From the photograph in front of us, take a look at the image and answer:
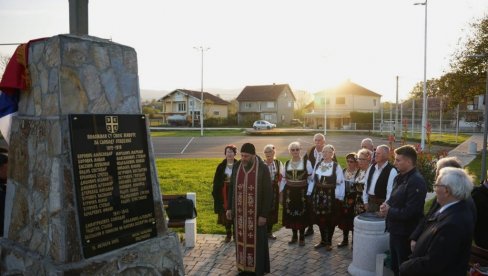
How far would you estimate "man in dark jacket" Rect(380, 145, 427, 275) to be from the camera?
4.57m

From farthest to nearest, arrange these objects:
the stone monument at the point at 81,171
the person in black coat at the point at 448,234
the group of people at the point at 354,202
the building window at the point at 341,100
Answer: the building window at the point at 341,100 < the stone monument at the point at 81,171 < the group of people at the point at 354,202 < the person in black coat at the point at 448,234

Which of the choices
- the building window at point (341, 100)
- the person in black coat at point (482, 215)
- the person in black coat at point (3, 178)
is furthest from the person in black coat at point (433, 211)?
the building window at point (341, 100)

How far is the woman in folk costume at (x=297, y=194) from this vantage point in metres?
7.35

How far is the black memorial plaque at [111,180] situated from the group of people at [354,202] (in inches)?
69.9

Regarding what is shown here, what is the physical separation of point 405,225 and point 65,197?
3777mm

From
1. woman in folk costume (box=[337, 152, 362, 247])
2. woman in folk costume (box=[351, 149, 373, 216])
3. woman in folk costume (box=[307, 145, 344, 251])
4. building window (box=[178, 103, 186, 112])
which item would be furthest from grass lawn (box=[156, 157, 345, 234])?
building window (box=[178, 103, 186, 112])

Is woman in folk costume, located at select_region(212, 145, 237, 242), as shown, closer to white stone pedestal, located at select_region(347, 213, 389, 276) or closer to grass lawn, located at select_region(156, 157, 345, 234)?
grass lawn, located at select_region(156, 157, 345, 234)

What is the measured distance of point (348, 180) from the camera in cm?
732

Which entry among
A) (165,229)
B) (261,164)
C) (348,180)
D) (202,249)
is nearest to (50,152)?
(165,229)

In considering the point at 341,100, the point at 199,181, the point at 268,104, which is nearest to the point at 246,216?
the point at 199,181

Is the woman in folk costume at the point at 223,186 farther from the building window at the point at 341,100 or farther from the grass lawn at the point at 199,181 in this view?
the building window at the point at 341,100

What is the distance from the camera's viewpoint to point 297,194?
7.36m

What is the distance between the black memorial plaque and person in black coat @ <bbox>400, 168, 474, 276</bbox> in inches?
114

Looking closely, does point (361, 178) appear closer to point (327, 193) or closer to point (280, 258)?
point (327, 193)
